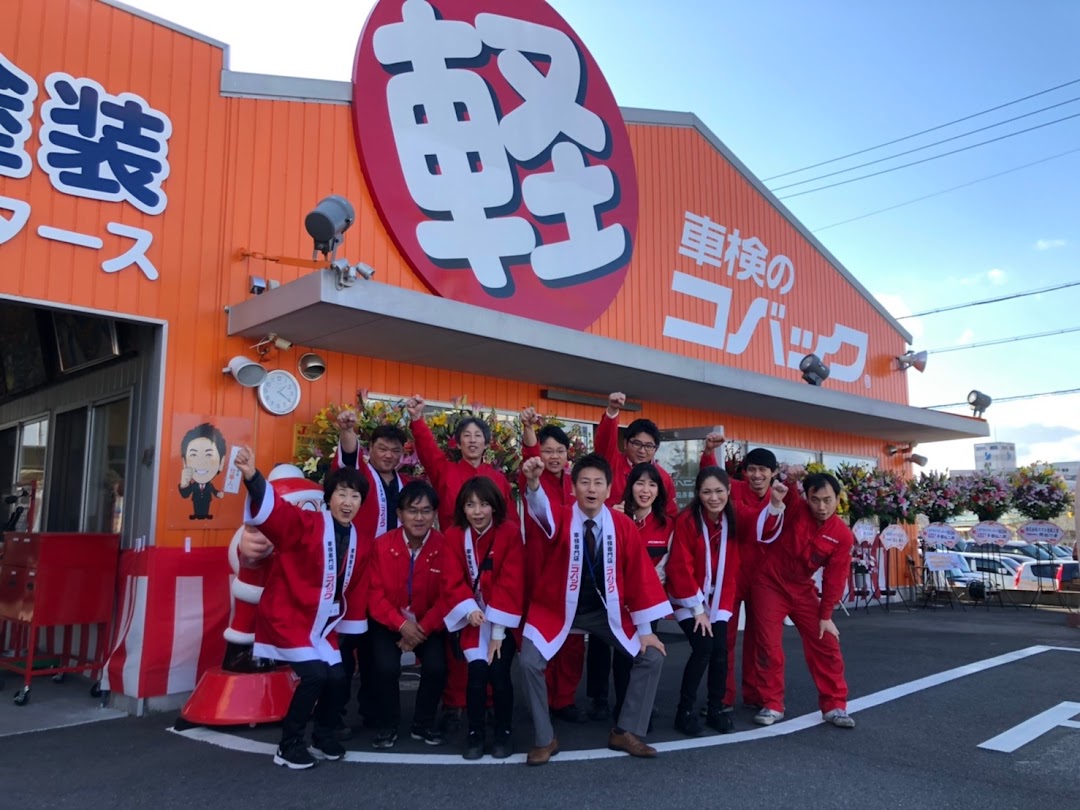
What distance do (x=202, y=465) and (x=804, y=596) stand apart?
445 cm

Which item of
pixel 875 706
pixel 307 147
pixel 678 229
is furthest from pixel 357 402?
pixel 678 229

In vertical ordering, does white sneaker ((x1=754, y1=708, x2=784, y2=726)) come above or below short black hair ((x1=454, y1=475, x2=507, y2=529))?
below

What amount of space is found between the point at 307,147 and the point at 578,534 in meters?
4.58

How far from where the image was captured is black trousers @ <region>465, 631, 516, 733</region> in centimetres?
448

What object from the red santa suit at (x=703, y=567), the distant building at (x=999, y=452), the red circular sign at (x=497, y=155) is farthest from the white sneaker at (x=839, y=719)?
the distant building at (x=999, y=452)

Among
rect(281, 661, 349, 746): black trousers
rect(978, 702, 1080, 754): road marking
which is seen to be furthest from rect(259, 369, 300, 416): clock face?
rect(978, 702, 1080, 754): road marking

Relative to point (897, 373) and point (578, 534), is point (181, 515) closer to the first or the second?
point (578, 534)

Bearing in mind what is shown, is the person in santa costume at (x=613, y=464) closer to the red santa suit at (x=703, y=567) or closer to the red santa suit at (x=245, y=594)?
the red santa suit at (x=703, y=567)

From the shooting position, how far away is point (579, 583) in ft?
14.7

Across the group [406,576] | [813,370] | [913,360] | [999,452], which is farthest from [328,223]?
[999,452]

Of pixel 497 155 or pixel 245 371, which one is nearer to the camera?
pixel 245 371

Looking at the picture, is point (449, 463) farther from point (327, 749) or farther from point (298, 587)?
point (327, 749)

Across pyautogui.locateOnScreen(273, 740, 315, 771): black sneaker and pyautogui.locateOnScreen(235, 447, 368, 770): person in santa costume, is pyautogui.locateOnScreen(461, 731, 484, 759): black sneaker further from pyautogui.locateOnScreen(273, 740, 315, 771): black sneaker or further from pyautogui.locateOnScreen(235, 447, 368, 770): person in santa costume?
pyautogui.locateOnScreen(273, 740, 315, 771): black sneaker

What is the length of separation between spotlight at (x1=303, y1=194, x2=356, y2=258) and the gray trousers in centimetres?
326
